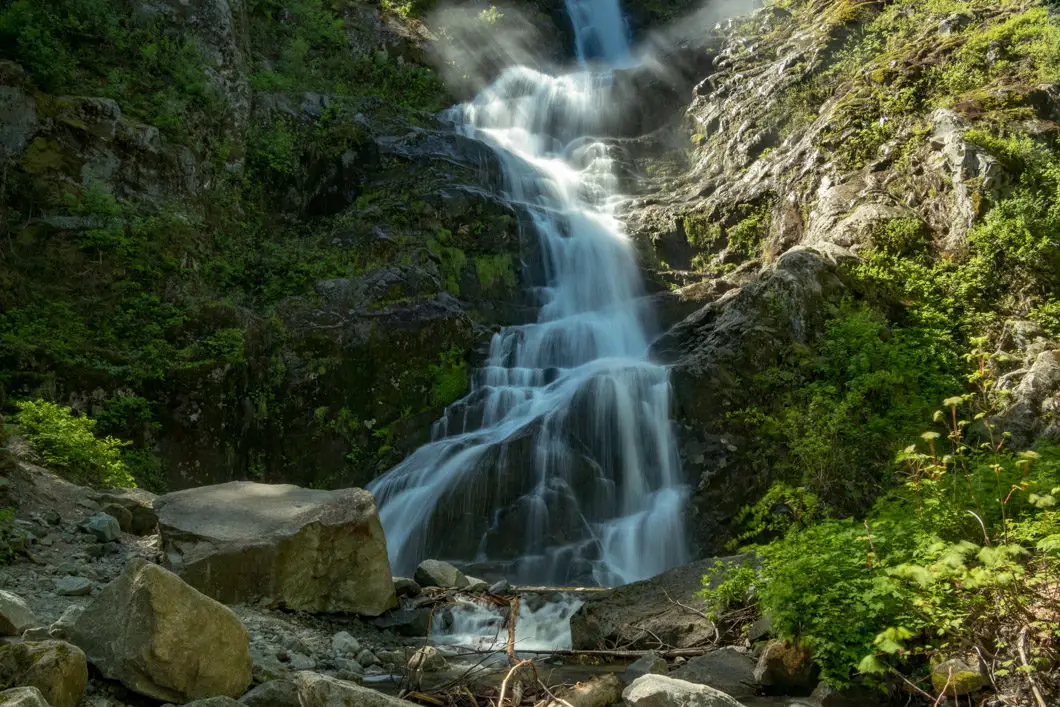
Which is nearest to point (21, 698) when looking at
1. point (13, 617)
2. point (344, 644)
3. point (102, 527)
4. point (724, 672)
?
point (13, 617)

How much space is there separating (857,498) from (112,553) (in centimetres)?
803

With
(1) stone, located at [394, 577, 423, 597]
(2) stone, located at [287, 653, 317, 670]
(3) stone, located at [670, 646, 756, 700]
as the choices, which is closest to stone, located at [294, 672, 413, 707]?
(2) stone, located at [287, 653, 317, 670]

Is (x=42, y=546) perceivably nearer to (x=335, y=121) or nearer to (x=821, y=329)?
(x=821, y=329)

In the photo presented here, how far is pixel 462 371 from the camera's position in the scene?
13.2m

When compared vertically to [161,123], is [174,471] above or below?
below

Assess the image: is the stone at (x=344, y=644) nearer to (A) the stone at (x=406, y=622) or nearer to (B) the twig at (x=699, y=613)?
(A) the stone at (x=406, y=622)

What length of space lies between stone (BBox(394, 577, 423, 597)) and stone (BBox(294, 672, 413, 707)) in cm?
399

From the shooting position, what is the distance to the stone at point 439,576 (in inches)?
303

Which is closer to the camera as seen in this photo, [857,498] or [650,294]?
[857,498]

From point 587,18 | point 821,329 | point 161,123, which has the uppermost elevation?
point 587,18

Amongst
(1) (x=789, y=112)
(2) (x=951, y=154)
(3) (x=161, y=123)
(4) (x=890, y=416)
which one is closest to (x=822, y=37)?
(1) (x=789, y=112)

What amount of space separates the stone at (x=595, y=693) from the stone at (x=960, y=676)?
1801mm

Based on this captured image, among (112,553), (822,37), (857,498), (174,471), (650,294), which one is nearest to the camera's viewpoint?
(112,553)

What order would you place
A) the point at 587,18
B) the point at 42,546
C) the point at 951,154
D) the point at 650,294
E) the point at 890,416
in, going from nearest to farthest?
1. the point at 42,546
2. the point at 890,416
3. the point at 951,154
4. the point at 650,294
5. the point at 587,18
